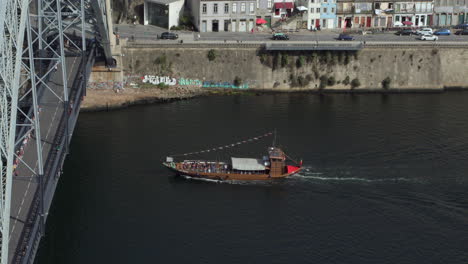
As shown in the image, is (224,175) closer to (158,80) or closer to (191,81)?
(158,80)

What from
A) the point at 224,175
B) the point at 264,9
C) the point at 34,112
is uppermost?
the point at 264,9

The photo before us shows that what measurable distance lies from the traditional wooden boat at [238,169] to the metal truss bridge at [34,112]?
11778 millimetres

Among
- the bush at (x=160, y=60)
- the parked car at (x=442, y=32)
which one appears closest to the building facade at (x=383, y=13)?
the parked car at (x=442, y=32)

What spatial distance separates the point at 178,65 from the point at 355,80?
24.2m

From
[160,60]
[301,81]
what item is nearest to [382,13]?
[301,81]

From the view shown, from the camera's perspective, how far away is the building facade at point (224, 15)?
363 feet

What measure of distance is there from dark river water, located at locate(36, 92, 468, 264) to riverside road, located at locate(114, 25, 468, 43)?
13.4 meters

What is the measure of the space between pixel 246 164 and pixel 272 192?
14.2 feet

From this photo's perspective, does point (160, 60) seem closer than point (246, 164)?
No

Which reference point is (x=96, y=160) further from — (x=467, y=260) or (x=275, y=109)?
(x=467, y=260)

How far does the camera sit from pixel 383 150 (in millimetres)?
81188

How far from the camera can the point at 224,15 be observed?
112m

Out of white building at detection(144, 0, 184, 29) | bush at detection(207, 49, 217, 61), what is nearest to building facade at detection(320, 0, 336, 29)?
bush at detection(207, 49, 217, 61)

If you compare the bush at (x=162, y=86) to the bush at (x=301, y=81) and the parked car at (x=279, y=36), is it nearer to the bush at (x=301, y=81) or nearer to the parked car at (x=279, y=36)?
the parked car at (x=279, y=36)
